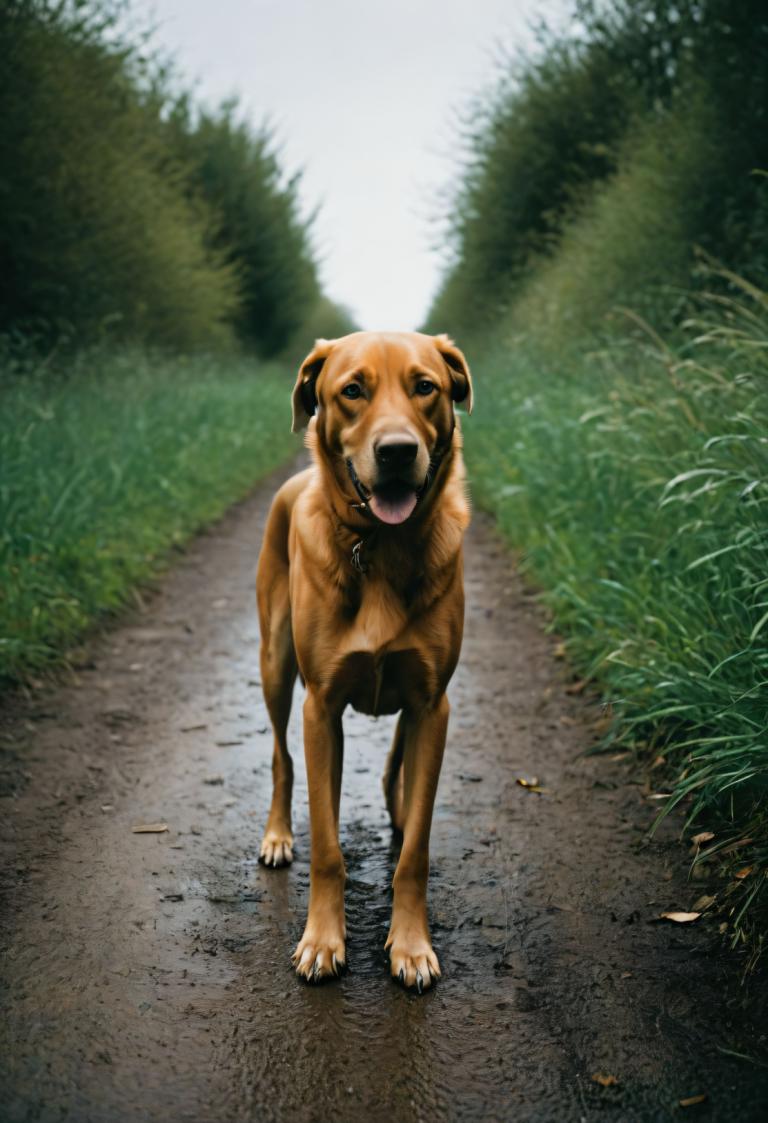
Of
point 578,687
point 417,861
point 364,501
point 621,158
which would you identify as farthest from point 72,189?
point 417,861

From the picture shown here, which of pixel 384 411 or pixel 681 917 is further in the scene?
pixel 681 917

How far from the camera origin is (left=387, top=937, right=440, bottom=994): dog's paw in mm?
2314

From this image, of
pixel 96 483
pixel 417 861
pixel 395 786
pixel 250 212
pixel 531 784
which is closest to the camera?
pixel 417 861

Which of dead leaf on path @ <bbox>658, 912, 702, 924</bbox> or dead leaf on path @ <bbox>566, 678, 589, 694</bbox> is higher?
dead leaf on path @ <bbox>658, 912, 702, 924</bbox>

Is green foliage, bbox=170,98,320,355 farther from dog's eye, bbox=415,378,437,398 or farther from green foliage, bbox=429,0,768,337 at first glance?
dog's eye, bbox=415,378,437,398

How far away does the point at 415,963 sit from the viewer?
Answer: 2.35m

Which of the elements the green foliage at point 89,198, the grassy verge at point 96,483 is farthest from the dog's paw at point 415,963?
the green foliage at point 89,198

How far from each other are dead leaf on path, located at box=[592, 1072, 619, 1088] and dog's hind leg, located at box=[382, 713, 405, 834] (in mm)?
1167

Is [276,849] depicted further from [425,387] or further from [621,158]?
[621,158]

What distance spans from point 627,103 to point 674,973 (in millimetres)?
14593

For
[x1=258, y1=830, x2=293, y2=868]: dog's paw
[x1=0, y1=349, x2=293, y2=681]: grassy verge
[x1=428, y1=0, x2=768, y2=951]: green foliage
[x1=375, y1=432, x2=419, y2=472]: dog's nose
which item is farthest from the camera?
[x1=0, y1=349, x2=293, y2=681]: grassy verge

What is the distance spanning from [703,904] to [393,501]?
1530 millimetres

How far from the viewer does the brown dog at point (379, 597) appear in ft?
7.80

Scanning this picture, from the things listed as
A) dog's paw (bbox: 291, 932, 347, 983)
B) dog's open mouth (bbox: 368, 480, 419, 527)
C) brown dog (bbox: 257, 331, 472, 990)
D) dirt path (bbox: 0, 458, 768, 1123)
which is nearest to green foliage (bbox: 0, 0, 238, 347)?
dirt path (bbox: 0, 458, 768, 1123)
